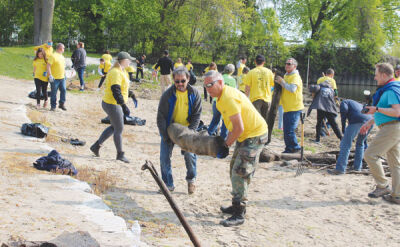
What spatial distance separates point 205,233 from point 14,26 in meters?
40.0

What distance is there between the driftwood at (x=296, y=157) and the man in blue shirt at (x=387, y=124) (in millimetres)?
2213

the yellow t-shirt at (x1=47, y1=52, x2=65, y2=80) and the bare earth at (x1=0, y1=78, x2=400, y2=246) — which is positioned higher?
the yellow t-shirt at (x1=47, y1=52, x2=65, y2=80)

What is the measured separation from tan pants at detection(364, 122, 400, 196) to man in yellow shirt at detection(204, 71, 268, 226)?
2.02 meters

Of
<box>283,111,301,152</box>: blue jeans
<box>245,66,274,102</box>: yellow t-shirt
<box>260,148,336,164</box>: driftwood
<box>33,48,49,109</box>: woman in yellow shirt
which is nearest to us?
<box>260,148,336,164</box>: driftwood

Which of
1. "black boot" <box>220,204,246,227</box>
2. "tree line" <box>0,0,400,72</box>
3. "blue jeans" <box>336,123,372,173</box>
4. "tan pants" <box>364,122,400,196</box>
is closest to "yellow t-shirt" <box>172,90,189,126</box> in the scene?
"black boot" <box>220,204,246,227</box>

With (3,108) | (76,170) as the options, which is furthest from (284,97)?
(3,108)

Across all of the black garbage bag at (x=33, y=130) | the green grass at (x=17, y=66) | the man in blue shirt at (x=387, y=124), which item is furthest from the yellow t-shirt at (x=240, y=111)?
the green grass at (x=17, y=66)

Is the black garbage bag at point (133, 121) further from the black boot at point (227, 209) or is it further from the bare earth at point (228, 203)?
the black boot at point (227, 209)

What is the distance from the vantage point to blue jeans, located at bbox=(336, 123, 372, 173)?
23.6 ft

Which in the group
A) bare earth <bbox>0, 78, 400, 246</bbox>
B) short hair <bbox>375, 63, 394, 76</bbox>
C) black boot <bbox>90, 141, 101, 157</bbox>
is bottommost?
bare earth <bbox>0, 78, 400, 246</bbox>

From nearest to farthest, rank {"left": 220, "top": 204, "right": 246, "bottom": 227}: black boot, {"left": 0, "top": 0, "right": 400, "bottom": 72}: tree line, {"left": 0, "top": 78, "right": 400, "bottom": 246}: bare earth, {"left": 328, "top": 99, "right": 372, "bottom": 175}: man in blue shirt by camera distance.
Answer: {"left": 0, "top": 78, "right": 400, "bottom": 246}: bare earth < {"left": 220, "top": 204, "right": 246, "bottom": 227}: black boot < {"left": 328, "top": 99, "right": 372, "bottom": 175}: man in blue shirt < {"left": 0, "top": 0, "right": 400, "bottom": 72}: tree line

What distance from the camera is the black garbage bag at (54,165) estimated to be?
19.4ft

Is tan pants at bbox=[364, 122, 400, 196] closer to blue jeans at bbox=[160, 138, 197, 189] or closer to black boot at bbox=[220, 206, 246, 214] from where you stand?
black boot at bbox=[220, 206, 246, 214]

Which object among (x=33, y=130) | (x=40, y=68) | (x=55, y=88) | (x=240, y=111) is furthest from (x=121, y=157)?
(x=40, y=68)
